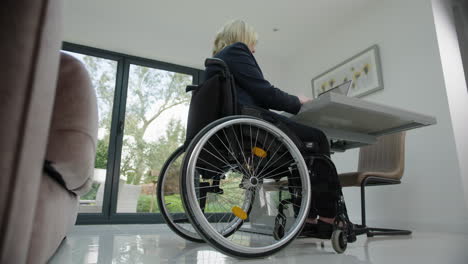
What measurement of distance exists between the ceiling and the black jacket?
7.15ft

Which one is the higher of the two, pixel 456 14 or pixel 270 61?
pixel 270 61

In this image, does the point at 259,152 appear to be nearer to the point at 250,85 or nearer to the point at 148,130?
the point at 250,85

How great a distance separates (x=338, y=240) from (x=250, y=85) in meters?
0.75

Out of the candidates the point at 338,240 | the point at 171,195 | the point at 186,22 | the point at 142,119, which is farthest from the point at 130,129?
the point at 338,240

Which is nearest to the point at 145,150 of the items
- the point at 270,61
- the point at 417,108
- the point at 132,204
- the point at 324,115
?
the point at 132,204

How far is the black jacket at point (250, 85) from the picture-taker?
1.30m

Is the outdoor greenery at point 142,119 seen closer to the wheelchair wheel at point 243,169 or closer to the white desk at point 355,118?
the wheelchair wheel at point 243,169

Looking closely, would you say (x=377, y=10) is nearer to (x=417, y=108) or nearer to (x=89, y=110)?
(x=417, y=108)

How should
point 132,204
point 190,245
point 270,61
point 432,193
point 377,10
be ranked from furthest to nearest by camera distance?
point 270,61 → point 132,204 → point 377,10 → point 432,193 → point 190,245

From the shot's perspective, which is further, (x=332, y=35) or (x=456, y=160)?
(x=332, y=35)

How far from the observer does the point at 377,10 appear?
314 cm

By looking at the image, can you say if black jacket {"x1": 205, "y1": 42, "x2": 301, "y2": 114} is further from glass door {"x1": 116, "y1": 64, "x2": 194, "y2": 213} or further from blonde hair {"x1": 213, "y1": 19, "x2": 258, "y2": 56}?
glass door {"x1": 116, "y1": 64, "x2": 194, "y2": 213}

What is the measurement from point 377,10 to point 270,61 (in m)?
1.66

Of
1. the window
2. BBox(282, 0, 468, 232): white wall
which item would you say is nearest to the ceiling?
the window
